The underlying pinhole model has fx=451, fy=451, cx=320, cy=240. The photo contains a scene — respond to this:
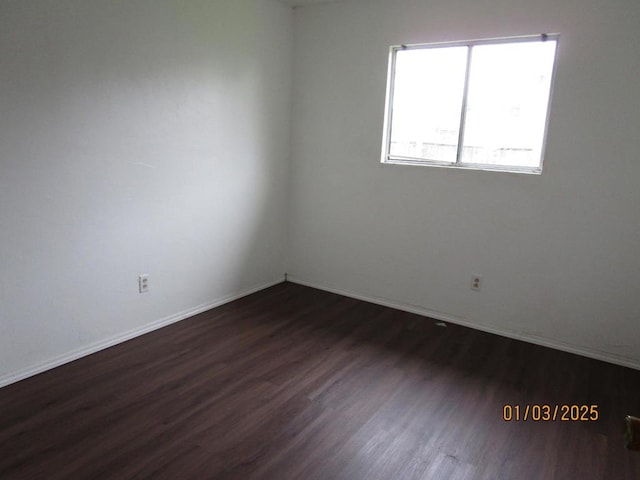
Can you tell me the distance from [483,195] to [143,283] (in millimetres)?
2514

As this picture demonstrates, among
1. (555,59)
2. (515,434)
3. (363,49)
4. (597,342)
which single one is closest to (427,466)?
(515,434)

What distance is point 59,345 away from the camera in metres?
2.67

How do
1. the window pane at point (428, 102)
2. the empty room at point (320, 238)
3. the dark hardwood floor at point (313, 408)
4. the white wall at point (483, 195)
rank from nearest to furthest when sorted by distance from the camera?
the dark hardwood floor at point (313, 408) < the empty room at point (320, 238) < the white wall at point (483, 195) < the window pane at point (428, 102)

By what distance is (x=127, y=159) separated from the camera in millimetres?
2859

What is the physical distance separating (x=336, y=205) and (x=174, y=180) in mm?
1458

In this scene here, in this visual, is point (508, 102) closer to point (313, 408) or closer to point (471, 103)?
point (471, 103)

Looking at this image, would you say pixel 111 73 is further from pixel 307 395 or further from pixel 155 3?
pixel 307 395

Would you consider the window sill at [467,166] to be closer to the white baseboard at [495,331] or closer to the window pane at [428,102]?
the window pane at [428,102]

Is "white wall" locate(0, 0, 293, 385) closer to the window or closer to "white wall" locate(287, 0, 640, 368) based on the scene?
"white wall" locate(287, 0, 640, 368)

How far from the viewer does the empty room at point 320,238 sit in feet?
7.26

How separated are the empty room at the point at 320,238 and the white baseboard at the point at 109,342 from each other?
0.04ft
